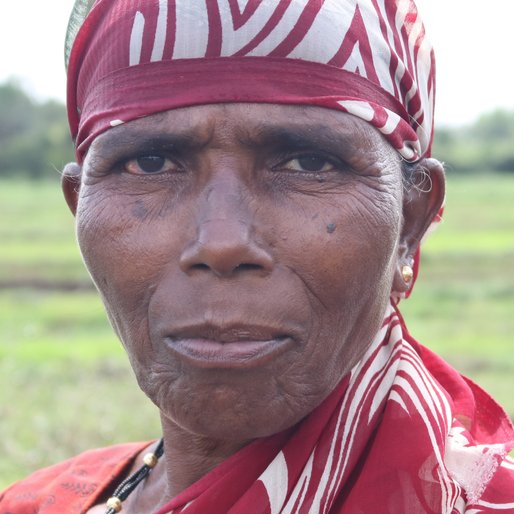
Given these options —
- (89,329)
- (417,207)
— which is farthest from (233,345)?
(89,329)

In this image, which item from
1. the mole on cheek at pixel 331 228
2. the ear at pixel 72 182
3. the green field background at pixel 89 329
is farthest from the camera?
the green field background at pixel 89 329

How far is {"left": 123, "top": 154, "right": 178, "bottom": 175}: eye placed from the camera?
2.09m

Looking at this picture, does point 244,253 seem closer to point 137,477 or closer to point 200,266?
point 200,266

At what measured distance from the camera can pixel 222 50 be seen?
203 cm

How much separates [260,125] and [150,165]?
0.90 feet

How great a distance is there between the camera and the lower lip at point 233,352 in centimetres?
191

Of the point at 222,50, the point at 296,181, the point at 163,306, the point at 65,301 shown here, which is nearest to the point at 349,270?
the point at 296,181

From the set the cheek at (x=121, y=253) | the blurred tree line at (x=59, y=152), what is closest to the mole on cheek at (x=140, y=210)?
the cheek at (x=121, y=253)

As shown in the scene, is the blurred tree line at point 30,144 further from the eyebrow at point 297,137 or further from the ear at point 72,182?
the eyebrow at point 297,137

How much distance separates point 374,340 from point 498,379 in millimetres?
7050

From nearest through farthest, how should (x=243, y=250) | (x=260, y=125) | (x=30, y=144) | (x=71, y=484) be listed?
1. (x=243, y=250)
2. (x=260, y=125)
3. (x=71, y=484)
4. (x=30, y=144)

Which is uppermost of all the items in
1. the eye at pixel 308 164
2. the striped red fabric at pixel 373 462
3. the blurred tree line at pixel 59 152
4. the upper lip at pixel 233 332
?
the eye at pixel 308 164

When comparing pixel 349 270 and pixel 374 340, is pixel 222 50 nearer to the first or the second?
pixel 349 270

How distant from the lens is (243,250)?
188 centimetres
